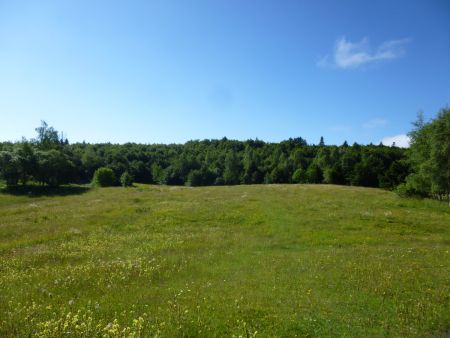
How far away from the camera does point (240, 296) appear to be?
39.5 feet

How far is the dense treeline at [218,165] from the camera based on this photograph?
78000 mm

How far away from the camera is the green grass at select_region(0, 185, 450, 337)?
31.8 feet

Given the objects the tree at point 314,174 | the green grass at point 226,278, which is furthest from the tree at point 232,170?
the green grass at point 226,278

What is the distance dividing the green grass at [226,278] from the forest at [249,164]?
2628 cm

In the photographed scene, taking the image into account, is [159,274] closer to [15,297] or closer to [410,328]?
[15,297]

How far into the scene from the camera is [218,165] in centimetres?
15175

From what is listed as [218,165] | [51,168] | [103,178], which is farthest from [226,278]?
[218,165]

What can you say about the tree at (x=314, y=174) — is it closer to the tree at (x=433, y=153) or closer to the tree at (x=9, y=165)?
the tree at (x=433, y=153)

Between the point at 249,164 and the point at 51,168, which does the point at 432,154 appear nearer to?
the point at 51,168

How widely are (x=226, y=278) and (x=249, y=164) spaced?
122 metres

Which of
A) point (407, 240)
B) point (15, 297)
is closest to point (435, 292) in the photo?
point (407, 240)

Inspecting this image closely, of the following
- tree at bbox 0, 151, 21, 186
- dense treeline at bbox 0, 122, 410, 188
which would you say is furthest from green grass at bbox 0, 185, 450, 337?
dense treeline at bbox 0, 122, 410, 188

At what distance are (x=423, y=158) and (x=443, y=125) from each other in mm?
8397

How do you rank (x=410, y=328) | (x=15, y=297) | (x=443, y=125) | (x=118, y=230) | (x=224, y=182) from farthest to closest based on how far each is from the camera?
(x=224, y=182)
(x=443, y=125)
(x=118, y=230)
(x=15, y=297)
(x=410, y=328)
